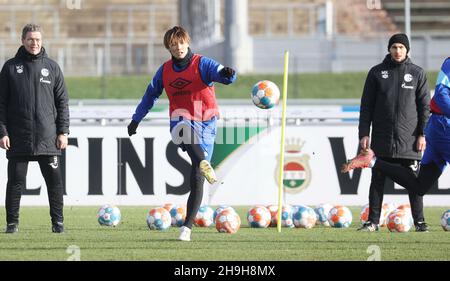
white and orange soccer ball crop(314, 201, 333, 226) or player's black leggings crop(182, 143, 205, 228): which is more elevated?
player's black leggings crop(182, 143, 205, 228)

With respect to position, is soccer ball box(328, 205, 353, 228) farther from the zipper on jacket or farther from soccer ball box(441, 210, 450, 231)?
the zipper on jacket

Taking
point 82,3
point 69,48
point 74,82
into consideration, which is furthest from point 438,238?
point 82,3

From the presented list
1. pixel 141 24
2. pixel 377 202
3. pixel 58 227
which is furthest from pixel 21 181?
pixel 141 24

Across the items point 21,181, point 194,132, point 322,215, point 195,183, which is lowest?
point 322,215

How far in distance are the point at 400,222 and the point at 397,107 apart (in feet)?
4.09

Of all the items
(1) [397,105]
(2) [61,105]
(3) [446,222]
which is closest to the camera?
(2) [61,105]

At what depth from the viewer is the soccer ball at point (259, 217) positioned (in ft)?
45.6

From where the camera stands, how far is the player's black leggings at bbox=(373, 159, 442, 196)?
1269 cm

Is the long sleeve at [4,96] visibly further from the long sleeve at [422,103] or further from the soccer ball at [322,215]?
the long sleeve at [422,103]

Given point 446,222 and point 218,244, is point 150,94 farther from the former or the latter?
point 446,222

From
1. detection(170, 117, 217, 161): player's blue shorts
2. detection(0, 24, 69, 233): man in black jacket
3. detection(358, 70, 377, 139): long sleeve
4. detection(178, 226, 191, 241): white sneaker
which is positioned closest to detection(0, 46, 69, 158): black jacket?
detection(0, 24, 69, 233): man in black jacket

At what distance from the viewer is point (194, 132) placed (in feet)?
39.5

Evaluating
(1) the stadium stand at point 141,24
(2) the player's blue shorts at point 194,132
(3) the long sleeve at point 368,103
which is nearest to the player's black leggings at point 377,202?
(3) the long sleeve at point 368,103
